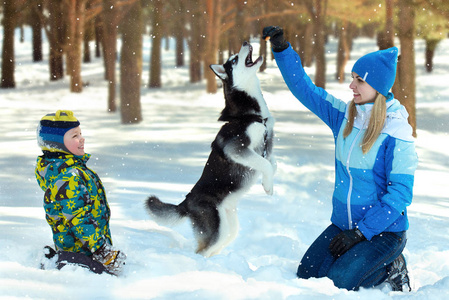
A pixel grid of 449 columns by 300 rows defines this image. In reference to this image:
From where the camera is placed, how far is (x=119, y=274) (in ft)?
8.41

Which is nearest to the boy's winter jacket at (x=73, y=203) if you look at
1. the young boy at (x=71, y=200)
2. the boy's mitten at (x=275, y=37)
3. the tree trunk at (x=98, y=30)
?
the young boy at (x=71, y=200)

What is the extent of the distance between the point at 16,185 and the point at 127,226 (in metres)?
2.55

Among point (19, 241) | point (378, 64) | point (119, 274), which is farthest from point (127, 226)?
point (378, 64)

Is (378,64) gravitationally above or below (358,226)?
above

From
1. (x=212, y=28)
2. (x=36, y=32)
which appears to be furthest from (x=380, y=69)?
(x=36, y=32)

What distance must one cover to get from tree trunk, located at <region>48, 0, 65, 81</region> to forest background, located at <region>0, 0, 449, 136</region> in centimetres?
4

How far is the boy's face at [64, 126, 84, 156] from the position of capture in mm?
2508

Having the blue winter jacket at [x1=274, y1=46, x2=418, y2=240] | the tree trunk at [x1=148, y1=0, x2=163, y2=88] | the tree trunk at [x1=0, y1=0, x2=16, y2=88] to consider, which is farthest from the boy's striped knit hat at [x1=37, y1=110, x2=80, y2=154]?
the tree trunk at [x1=0, y1=0, x2=16, y2=88]

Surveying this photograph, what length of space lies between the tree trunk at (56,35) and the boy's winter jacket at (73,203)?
48.6 feet

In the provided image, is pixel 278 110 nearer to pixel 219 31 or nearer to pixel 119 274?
pixel 219 31

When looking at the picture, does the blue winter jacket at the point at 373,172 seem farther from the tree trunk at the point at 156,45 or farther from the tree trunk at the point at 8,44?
the tree trunk at the point at 8,44

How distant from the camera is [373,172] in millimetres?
2682

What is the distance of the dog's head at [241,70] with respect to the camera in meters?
3.01

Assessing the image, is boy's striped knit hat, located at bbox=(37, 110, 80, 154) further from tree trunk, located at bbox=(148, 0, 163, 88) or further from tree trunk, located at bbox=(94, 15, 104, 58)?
tree trunk, located at bbox=(94, 15, 104, 58)
